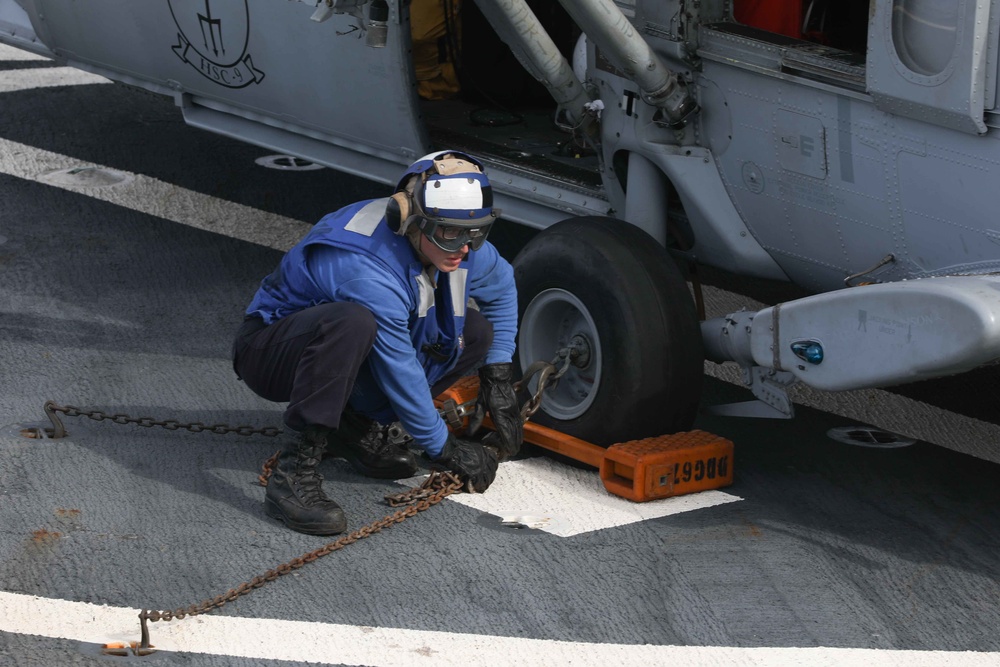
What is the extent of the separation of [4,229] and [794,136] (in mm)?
4462

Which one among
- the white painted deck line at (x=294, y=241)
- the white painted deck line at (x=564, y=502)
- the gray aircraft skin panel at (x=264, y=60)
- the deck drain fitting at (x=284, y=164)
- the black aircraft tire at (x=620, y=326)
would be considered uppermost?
the gray aircraft skin panel at (x=264, y=60)

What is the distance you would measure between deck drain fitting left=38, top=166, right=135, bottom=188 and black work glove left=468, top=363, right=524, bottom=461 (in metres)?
4.07

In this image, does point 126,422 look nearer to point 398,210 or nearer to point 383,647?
point 398,210

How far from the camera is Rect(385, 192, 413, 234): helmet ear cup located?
4344mm

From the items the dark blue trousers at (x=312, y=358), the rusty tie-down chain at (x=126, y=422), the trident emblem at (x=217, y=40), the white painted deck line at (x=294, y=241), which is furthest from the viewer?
the trident emblem at (x=217, y=40)

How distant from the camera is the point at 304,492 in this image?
14.7 feet

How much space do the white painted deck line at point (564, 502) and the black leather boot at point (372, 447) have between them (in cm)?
9

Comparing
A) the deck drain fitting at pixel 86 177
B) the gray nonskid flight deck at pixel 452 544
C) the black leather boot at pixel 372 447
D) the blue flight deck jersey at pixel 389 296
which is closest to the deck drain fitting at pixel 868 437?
the gray nonskid flight deck at pixel 452 544

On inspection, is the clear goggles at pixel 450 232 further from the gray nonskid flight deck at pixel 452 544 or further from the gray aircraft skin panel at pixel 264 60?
the gray aircraft skin panel at pixel 264 60

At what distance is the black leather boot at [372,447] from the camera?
4.77m

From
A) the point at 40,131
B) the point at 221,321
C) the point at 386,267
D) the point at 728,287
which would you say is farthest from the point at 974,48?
the point at 40,131

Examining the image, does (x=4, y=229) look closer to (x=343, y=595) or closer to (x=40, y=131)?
(x=40, y=131)

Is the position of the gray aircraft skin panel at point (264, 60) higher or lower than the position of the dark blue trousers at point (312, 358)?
higher

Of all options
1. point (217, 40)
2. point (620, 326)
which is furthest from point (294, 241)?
point (620, 326)
